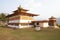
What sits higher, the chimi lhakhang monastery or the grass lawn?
the chimi lhakhang monastery

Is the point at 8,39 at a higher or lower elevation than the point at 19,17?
lower

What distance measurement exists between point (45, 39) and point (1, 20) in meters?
53.8

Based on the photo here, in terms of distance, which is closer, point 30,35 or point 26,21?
point 30,35

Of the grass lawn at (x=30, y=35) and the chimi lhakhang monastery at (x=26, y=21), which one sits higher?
the chimi lhakhang monastery at (x=26, y=21)

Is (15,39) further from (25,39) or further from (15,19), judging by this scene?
(15,19)

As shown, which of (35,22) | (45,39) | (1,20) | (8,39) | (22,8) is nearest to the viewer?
(45,39)

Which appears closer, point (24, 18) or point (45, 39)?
point (45, 39)

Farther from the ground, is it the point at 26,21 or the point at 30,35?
the point at 26,21

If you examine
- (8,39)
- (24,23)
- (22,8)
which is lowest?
(8,39)

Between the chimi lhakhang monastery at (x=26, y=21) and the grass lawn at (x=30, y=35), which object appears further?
the chimi lhakhang monastery at (x=26, y=21)

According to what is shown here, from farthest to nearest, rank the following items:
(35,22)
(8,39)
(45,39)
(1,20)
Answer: (1,20), (35,22), (8,39), (45,39)

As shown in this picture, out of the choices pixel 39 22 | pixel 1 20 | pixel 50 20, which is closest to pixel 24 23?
pixel 39 22

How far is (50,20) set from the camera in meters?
38.8

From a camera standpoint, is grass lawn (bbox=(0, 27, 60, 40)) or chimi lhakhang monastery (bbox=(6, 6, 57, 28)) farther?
chimi lhakhang monastery (bbox=(6, 6, 57, 28))
